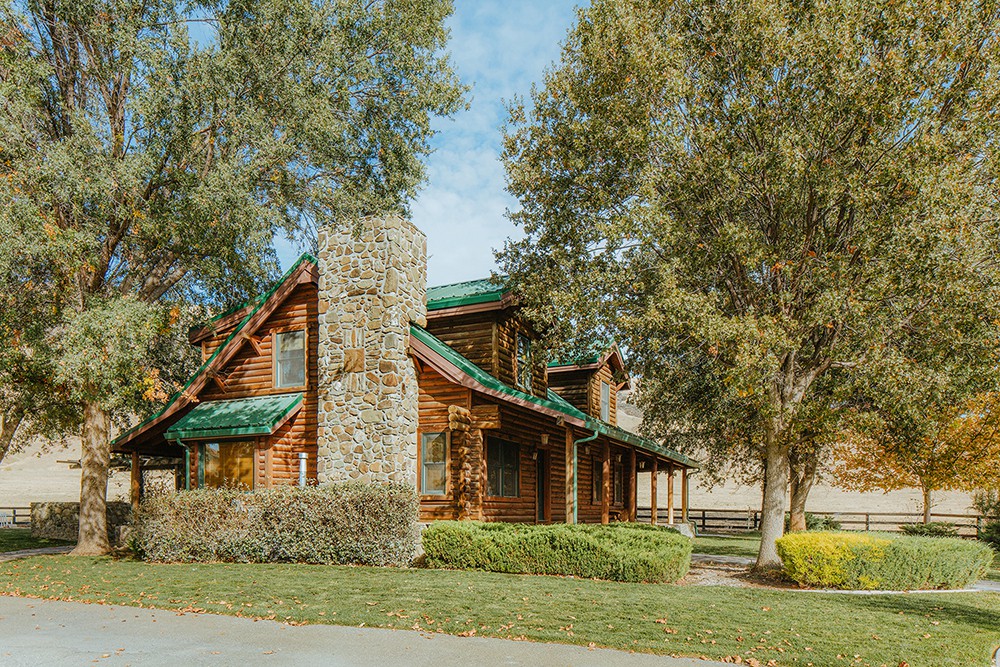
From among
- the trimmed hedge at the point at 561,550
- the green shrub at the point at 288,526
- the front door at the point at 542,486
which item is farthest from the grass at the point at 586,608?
the front door at the point at 542,486

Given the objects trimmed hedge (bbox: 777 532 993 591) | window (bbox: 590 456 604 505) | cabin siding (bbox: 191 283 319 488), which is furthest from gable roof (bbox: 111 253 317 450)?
trimmed hedge (bbox: 777 532 993 591)

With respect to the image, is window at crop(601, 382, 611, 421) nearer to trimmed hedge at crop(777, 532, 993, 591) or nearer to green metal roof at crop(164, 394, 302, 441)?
green metal roof at crop(164, 394, 302, 441)

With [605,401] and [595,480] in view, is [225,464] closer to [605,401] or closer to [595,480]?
[595,480]

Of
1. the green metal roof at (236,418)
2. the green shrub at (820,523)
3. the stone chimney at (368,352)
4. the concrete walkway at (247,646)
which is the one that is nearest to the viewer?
the concrete walkway at (247,646)

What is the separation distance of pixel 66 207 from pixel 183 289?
4.45 m

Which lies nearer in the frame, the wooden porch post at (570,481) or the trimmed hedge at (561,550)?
the trimmed hedge at (561,550)

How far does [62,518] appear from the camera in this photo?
87.7ft

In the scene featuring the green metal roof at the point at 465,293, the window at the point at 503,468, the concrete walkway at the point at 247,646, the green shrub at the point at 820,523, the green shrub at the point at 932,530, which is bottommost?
the green shrub at the point at 820,523

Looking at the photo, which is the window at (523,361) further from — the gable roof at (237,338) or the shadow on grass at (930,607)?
the shadow on grass at (930,607)

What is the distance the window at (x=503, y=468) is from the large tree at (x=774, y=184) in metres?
3.94

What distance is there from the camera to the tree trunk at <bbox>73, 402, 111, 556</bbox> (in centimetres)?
1952

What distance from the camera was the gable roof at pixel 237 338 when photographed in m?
21.1

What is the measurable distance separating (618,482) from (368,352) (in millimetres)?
14919

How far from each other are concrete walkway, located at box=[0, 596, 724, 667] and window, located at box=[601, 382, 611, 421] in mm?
20592
